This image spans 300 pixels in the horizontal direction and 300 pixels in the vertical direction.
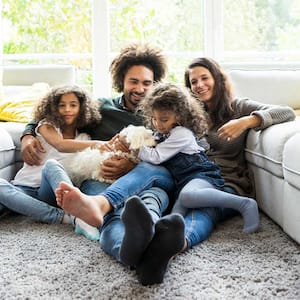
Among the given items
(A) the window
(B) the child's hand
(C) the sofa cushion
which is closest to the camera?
(B) the child's hand

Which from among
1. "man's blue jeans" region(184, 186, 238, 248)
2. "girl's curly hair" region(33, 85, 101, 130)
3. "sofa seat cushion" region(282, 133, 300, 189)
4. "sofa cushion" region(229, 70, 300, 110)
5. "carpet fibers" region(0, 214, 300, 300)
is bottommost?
"carpet fibers" region(0, 214, 300, 300)

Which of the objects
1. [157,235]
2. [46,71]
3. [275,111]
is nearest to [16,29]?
[46,71]

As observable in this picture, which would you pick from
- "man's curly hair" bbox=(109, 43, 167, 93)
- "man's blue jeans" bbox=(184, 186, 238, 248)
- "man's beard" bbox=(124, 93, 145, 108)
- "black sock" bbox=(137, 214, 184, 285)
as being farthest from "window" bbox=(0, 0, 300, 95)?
"black sock" bbox=(137, 214, 184, 285)

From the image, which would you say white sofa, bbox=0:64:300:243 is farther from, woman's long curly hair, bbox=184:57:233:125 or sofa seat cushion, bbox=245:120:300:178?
woman's long curly hair, bbox=184:57:233:125

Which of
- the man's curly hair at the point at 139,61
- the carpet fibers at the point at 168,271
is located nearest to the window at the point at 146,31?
the man's curly hair at the point at 139,61

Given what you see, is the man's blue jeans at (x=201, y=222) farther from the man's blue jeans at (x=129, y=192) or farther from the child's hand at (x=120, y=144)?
the child's hand at (x=120, y=144)

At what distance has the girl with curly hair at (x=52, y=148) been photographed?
1.82 metres

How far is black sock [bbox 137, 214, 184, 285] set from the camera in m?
1.16

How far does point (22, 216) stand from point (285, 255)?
1.13 meters

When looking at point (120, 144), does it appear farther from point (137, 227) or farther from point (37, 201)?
point (137, 227)

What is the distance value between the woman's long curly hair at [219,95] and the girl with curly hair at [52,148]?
0.55m

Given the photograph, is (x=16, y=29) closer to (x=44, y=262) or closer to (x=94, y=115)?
(x=94, y=115)

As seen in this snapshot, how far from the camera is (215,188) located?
1765 mm

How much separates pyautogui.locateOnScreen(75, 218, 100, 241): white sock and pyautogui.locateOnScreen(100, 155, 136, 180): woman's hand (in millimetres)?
233
